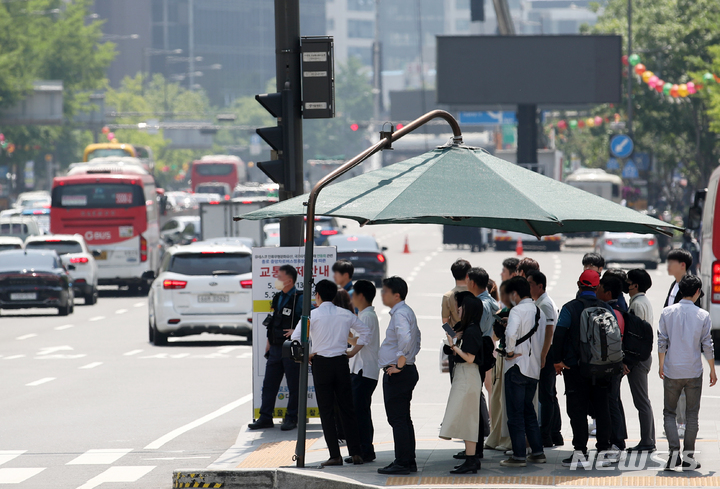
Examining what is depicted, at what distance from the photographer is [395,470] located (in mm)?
Answer: 8969

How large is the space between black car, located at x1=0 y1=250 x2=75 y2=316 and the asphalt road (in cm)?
41

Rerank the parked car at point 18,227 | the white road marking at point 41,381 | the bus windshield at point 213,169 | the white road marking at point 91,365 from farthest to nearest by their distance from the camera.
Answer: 1. the bus windshield at point 213,169
2. the parked car at point 18,227
3. the white road marking at point 91,365
4. the white road marking at point 41,381

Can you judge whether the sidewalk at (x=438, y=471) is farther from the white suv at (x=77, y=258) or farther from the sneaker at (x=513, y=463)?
the white suv at (x=77, y=258)

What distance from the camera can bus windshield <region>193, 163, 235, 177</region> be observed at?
89.9 m

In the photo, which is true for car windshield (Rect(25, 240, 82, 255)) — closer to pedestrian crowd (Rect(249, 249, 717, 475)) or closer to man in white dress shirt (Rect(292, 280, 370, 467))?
pedestrian crowd (Rect(249, 249, 717, 475))

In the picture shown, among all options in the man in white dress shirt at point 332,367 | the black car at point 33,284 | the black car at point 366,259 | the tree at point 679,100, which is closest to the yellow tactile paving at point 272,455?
the man in white dress shirt at point 332,367

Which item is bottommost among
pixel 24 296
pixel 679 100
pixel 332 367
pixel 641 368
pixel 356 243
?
pixel 24 296

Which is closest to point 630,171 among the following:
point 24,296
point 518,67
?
point 518,67

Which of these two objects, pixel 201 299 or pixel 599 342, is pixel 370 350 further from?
pixel 201 299

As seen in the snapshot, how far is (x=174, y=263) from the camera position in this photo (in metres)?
21.0

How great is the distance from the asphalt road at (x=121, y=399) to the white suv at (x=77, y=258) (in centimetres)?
325

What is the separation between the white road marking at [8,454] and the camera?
10539 mm

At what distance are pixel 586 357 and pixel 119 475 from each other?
3.75 meters

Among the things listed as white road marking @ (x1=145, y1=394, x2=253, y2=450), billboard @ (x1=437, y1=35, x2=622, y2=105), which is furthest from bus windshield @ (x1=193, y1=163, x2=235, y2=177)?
white road marking @ (x1=145, y1=394, x2=253, y2=450)
